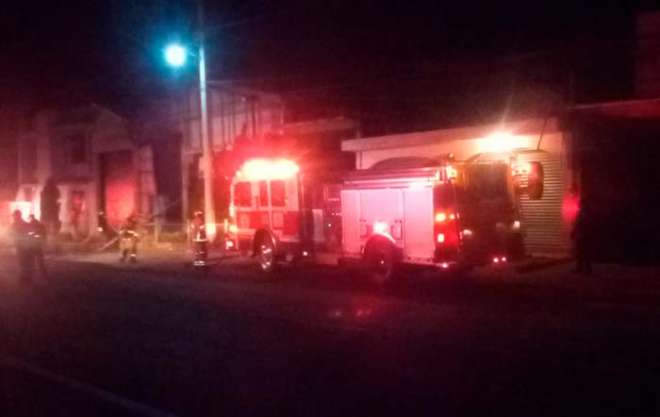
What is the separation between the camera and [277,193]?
74.2 ft

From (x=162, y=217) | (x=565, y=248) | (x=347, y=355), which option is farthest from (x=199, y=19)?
(x=347, y=355)

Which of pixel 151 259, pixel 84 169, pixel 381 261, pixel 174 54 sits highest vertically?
pixel 174 54

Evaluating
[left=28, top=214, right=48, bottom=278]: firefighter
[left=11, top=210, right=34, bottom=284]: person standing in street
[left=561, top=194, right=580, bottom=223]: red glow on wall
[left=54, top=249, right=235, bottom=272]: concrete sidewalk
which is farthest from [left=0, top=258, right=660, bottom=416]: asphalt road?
[left=54, top=249, right=235, bottom=272]: concrete sidewalk

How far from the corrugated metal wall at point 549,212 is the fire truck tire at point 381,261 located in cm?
427

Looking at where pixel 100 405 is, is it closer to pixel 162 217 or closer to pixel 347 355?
pixel 347 355

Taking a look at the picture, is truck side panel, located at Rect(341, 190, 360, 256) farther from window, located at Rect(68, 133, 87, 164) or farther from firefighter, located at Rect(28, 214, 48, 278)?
window, located at Rect(68, 133, 87, 164)

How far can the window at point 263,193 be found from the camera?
22992mm

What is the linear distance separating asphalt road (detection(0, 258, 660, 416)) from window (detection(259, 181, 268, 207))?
3.47m

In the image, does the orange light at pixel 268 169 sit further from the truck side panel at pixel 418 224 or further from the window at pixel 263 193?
the truck side panel at pixel 418 224

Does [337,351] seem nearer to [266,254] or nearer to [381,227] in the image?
[381,227]

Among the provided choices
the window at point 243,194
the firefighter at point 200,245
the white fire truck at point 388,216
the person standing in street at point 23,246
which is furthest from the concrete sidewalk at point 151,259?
the white fire truck at point 388,216

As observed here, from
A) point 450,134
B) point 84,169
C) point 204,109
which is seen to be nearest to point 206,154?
point 204,109

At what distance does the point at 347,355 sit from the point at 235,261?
15.3 metres

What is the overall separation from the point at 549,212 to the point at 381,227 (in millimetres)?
5194
